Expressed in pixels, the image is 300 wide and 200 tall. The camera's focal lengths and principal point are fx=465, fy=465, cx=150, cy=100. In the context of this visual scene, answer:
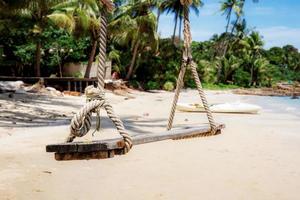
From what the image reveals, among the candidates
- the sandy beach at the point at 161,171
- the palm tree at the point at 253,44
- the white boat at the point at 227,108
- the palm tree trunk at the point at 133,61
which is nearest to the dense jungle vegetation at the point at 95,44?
the palm tree trunk at the point at 133,61

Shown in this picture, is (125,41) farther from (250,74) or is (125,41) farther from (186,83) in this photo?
(250,74)

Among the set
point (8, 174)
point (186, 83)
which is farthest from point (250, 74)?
point (8, 174)

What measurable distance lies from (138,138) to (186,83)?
37186 mm

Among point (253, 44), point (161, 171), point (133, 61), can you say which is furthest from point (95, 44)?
point (253, 44)

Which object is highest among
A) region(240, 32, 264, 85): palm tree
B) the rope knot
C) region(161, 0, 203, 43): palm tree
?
region(161, 0, 203, 43): palm tree

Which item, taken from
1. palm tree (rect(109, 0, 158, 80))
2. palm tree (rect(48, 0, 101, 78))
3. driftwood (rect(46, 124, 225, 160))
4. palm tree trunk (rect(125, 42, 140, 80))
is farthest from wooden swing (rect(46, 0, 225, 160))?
palm tree trunk (rect(125, 42, 140, 80))

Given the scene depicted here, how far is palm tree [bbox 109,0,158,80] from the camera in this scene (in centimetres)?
3325

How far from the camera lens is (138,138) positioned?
8039mm

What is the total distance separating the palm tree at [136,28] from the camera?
33250 millimetres

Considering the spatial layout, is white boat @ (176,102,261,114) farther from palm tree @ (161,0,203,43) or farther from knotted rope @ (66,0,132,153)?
palm tree @ (161,0,203,43)

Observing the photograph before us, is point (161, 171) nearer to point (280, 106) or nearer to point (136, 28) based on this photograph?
point (280, 106)

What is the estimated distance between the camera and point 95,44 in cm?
3169

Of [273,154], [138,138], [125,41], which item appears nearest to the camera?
[138,138]

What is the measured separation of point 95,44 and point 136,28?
4.33 m
